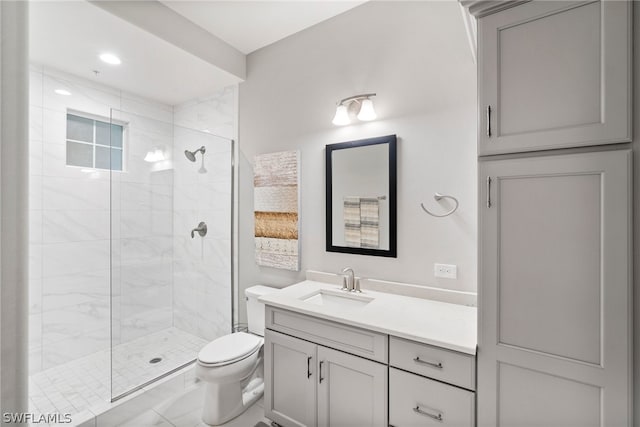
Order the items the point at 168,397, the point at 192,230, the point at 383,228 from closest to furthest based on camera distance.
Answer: the point at 383,228 < the point at 168,397 < the point at 192,230

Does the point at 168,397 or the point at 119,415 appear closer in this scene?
the point at 119,415

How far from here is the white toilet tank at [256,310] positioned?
2.33 metres

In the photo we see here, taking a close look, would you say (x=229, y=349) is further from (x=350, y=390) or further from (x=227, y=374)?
(x=350, y=390)

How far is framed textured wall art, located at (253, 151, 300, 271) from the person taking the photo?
2.37 meters

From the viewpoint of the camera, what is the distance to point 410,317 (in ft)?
4.94

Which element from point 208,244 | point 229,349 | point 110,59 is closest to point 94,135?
point 110,59

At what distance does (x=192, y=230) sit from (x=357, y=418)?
6.71 ft

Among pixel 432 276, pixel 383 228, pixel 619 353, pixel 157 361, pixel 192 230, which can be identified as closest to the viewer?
pixel 619 353

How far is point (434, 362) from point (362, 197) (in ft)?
3.68

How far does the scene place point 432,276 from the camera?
181 cm

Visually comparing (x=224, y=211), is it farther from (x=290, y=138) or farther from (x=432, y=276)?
(x=432, y=276)

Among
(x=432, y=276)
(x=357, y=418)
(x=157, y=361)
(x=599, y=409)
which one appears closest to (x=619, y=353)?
(x=599, y=409)

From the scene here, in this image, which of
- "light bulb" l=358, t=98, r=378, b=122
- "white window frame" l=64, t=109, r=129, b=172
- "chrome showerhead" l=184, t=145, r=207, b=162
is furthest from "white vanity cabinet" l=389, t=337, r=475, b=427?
"white window frame" l=64, t=109, r=129, b=172

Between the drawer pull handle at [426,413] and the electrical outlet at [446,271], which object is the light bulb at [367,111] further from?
the drawer pull handle at [426,413]
